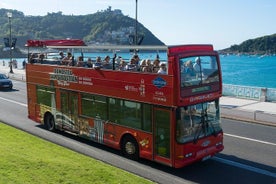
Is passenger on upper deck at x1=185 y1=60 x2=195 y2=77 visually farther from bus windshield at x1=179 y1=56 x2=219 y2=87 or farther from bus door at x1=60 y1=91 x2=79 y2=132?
bus door at x1=60 y1=91 x2=79 y2=132

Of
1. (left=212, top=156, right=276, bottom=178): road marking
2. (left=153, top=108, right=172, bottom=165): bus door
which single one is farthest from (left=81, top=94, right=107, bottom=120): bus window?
(left=212, top=156, right=276, bottom=178): road marking

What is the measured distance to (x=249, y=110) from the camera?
73.4 ft

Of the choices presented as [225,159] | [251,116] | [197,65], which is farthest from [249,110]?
[197,65]

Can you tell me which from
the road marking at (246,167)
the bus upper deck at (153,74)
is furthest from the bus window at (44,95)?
the road marking at (246,167)

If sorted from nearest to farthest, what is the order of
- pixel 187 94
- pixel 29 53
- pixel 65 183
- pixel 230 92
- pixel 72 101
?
pixel 65 183
pixel 187 94
pixel 72 101
pixel 29 53
pixel 230 92

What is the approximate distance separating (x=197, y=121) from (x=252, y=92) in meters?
17.1

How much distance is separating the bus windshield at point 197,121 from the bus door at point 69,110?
567 cm

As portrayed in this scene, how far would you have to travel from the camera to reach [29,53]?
712 inches

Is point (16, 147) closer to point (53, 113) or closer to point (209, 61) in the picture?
point (53, 113)

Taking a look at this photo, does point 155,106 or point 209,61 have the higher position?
point 209,61

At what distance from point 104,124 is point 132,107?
6.05 feet

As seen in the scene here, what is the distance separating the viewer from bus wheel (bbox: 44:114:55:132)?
56.2 ft

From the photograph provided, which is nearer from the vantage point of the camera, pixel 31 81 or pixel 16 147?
pixel 16 147

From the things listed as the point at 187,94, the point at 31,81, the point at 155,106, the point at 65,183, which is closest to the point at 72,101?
the point at 31,81
